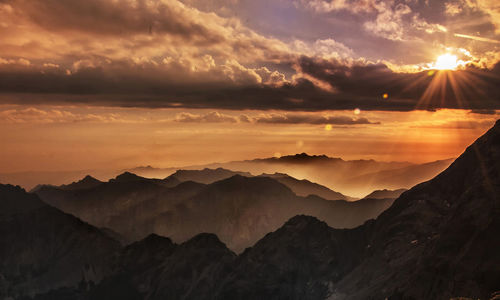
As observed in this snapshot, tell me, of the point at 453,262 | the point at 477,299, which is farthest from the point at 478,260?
the point at 477,299

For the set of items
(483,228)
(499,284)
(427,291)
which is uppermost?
(483,228)

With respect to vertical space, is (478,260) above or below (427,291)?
above

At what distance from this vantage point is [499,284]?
17138 centimetres

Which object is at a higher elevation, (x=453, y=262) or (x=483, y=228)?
(x=483, y=228)

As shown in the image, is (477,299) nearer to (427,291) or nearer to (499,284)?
(499,284)

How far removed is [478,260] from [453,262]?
34.3 feet

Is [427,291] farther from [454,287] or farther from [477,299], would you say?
[477,299]

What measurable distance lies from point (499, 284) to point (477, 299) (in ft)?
34.0

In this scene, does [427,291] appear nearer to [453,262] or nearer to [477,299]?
[453,262]

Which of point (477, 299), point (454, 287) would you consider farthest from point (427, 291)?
point (477, 299)

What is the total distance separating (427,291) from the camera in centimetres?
19525

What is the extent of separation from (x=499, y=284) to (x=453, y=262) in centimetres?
2434

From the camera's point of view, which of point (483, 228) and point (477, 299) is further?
point (483, 228)

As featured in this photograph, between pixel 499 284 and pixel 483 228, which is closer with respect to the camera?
pixel 499 284
